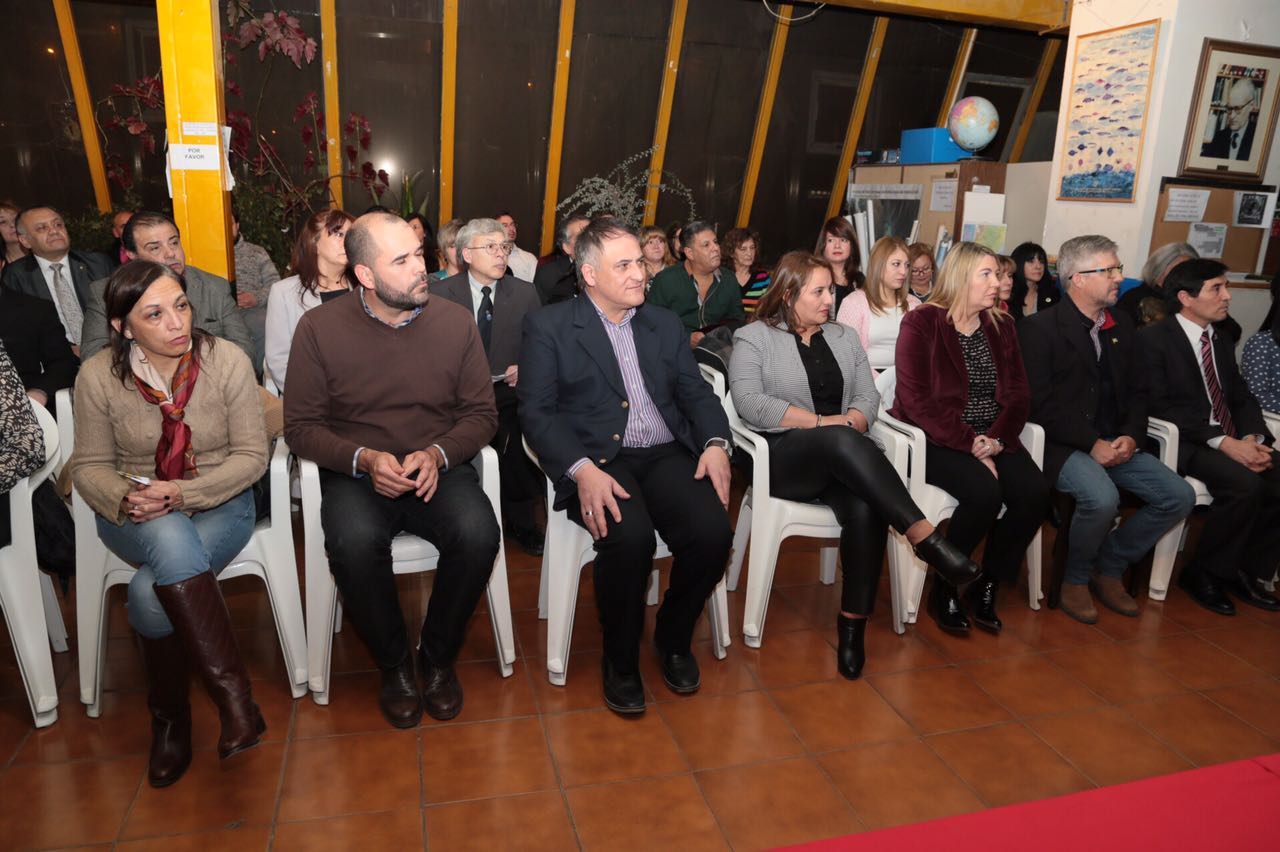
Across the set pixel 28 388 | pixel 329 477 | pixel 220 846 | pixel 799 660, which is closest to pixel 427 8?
pixel 28 388

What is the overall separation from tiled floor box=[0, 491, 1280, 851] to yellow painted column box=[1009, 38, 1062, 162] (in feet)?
19.1

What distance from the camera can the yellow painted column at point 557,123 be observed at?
249 inches

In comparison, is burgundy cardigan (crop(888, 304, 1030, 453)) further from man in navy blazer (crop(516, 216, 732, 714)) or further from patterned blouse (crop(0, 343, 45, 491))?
patterned blouse (crop(0, 343, 45, 491))

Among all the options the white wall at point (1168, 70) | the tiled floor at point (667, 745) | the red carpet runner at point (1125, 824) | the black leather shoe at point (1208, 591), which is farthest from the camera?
the white wall at point (1168, 70)

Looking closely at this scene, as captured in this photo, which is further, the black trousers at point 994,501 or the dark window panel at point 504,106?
the dark window panel at point 504,106

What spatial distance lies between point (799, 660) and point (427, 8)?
5360mm

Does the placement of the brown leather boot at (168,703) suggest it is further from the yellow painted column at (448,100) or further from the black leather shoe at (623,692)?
the yellow painted column at (448,100)

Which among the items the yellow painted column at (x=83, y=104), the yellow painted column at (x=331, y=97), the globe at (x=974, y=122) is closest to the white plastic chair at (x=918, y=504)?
the globe at (x=974, y=122)

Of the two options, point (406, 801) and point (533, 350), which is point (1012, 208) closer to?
point (533, 350)

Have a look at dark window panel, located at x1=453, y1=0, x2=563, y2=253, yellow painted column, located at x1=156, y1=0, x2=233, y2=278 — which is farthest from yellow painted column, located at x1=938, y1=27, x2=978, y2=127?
yellow painted column, located at x1=156, y1=0, x2=233, y2=278

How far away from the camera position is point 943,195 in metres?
6.35

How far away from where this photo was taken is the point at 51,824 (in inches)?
77.5

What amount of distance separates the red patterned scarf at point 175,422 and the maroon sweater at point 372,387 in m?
0.25

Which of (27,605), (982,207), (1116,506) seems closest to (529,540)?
(27,605)
